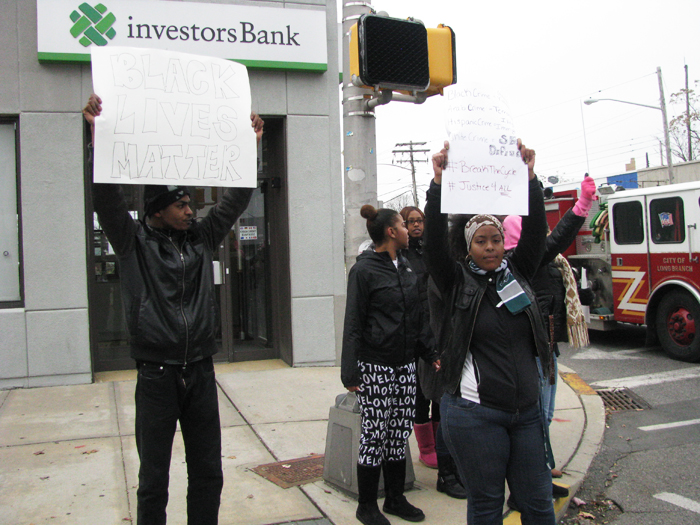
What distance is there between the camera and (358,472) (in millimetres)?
3742

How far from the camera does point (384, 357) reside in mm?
3736

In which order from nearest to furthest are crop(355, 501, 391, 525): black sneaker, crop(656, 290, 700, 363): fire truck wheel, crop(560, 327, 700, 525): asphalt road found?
crop(355, 501, 391, 525): black sneaker → crop(560, 327, 700, 525): asphalt road → crop(656, 290, 700, 363): fire truck wheel

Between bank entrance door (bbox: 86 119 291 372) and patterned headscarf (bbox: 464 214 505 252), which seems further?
bank entrance door (bbox: 86 119 291 372)

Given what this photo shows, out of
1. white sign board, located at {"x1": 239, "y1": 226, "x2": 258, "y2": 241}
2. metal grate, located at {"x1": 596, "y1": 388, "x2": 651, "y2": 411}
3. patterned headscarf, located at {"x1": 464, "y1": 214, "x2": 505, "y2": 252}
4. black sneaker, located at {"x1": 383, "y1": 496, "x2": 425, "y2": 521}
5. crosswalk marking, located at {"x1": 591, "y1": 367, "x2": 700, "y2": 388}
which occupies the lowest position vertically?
metal grate, located at {"x1": 596, "y1": 388, "x2": 651, "y2": 411}

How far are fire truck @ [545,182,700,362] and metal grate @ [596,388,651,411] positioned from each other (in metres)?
2.07

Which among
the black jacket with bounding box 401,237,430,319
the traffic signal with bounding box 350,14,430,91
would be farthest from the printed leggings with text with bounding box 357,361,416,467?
the traffic signal with bounding box 350,14,430,91

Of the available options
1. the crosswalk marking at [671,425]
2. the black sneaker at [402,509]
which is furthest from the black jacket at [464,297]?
the crosswalk marking at [671,425]

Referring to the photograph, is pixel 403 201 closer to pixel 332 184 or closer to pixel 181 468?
pixel 332 184

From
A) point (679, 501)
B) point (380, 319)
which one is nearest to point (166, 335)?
point (380, 319)

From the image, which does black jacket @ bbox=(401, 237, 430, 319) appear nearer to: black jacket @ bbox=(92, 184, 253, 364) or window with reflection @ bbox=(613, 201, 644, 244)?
black jacket @ bbox=(92, 184, 253, 364)

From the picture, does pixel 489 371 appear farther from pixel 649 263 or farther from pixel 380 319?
pixel 649 263

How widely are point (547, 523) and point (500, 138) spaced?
71.0 inches

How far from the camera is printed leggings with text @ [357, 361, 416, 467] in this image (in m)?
3.71

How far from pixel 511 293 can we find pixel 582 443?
3.16 metres
